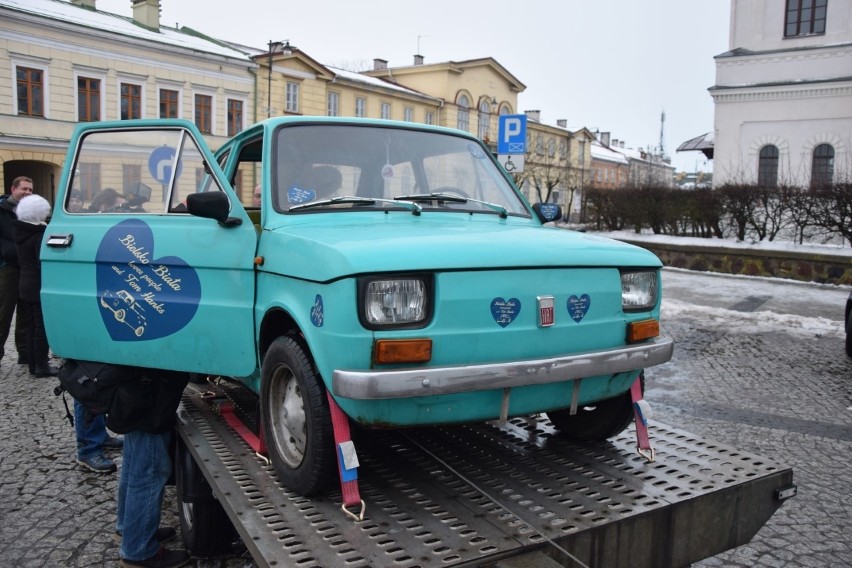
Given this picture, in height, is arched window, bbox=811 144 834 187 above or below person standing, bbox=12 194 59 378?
above

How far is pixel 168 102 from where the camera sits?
1356 inches

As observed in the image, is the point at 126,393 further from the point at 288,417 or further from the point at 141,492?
the point at 288,417

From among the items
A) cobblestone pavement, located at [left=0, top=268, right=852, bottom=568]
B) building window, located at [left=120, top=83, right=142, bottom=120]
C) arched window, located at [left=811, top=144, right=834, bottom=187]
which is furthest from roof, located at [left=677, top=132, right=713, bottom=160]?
cobblestone pavement, located at [left=0, top=268, right=852, bottom=568]

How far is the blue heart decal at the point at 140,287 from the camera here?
11.1ft

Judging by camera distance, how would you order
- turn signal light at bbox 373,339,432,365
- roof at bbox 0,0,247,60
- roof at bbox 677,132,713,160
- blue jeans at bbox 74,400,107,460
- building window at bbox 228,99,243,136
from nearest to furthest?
turn signal light at bbox 373,339,432,365, blue jeans at bbox 74,400,107,460, roof at bbox 0,0,247,60, building window at bbox 228,99,243,136, roof at bbox 677,132,713,160

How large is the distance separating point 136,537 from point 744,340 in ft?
28.9

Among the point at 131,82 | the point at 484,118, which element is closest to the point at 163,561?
the point at 131,82

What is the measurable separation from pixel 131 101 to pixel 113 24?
3.55m

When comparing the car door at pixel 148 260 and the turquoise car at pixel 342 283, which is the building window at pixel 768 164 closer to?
the turquoise car at pixel 342 283

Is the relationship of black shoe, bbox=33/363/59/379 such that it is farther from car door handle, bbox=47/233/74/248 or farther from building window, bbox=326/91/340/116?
building window, bbox=326/91/340/116

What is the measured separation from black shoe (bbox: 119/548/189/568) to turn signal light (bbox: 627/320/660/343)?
2358 millimetres

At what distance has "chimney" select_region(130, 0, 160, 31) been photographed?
35.3m

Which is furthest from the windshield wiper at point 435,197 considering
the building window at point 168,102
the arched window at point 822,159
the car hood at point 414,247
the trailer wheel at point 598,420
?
the arched window at point 822,159

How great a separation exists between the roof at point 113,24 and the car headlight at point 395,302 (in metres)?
32.2
